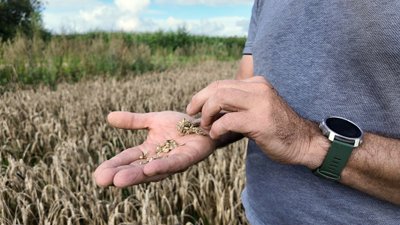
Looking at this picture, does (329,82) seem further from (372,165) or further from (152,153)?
(152,153)

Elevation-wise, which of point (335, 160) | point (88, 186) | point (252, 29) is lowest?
point (88, 186)

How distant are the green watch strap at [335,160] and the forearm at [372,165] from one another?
0.01m

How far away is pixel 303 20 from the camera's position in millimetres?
1308

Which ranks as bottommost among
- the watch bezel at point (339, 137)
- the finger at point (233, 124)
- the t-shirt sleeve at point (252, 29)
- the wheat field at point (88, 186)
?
the wheat field at point (88, 186)

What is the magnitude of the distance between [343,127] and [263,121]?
0.22 meters

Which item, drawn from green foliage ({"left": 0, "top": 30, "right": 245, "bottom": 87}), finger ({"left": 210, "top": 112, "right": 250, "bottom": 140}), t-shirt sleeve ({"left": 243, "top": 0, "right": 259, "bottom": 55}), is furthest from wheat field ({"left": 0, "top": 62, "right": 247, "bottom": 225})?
green foliage ({"left": 0, "top": 30, "right": 245, "bottom": 87})

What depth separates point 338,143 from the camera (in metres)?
1.03

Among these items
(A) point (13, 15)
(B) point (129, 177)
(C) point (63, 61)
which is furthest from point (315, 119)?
(A) point (13, 15)

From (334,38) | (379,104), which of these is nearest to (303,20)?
(334,38)

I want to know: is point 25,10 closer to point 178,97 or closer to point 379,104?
point 178,97

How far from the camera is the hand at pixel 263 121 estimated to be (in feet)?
3.25

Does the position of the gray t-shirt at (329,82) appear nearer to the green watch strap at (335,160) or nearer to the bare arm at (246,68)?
the green watch strap at (335,160)

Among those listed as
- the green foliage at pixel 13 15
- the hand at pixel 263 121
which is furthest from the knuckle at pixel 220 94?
the green foliage at pixel 13 15

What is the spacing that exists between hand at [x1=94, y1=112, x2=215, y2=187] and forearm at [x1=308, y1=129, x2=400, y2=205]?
379 millimetres
